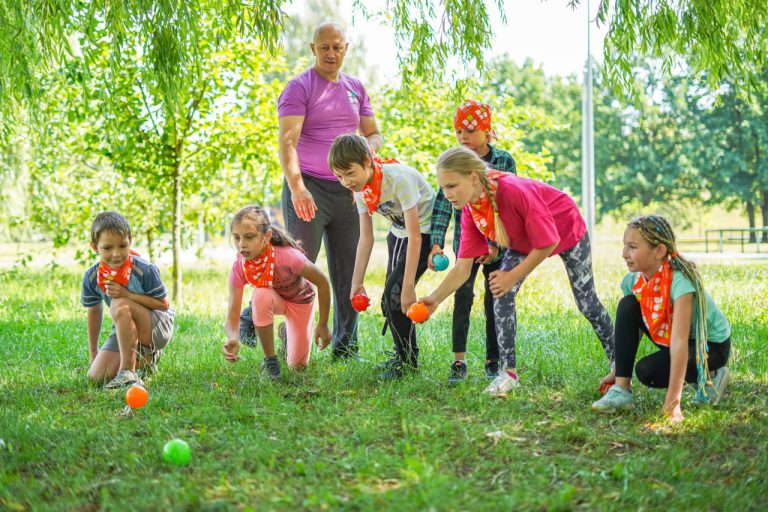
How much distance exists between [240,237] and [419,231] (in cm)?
99

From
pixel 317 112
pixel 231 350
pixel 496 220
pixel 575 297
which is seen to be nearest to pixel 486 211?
pixel 496 220

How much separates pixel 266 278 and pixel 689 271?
89.7 inches

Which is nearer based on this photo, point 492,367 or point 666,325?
point 666,325

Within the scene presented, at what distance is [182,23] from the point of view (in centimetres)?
418

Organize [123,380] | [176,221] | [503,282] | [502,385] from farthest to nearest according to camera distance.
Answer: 1. [176,221]
2. [123,380]
3. [502,385]
4. [503,282]

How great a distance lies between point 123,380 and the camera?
436cm

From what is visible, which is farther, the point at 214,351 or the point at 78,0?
the point at 214,351

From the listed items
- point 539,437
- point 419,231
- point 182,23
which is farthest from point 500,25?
point 539,437

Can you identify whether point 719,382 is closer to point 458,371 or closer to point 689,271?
point 689,271

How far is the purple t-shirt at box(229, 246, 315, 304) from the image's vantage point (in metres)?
4.50

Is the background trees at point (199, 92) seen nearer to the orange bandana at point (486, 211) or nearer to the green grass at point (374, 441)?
the orange bandana at point (486, 211)

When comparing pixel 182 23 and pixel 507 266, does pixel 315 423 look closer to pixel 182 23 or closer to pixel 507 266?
pixel 507 266

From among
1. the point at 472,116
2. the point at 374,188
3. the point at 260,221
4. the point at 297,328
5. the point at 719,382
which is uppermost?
the point at 472,116

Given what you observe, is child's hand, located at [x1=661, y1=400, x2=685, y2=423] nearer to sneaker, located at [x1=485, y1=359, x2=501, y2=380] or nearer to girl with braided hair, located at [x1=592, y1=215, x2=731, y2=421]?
girl with braided hair, located at [x1=592, y1=215, x2=731, y2=421]
